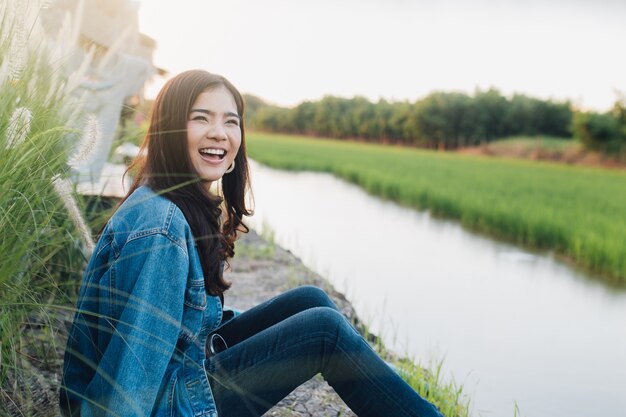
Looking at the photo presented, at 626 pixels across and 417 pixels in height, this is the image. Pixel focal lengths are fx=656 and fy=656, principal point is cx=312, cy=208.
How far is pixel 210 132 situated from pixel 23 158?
1.51ft

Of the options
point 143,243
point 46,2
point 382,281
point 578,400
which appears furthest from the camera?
point 382,281

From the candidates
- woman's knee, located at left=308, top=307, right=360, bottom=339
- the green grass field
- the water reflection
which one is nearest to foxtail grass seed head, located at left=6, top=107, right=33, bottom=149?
woman's knee, located at left=308, top=307, right=360, bottom=339

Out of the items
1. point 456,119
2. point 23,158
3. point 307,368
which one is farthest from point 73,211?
point 456,119

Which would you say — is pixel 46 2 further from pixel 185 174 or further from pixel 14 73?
pixel 185 174

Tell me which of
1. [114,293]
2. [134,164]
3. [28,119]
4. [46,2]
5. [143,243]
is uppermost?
[46,2]

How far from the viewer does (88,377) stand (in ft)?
4.90

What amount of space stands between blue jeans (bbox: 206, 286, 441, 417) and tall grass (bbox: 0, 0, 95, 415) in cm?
45

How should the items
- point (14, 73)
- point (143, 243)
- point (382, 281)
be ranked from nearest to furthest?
point (143, 243) → point (14, 73) → point (382, 281)

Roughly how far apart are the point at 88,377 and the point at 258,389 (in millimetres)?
395

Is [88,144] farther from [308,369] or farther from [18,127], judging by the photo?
[308,369]

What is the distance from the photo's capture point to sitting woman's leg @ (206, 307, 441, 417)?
1.58m

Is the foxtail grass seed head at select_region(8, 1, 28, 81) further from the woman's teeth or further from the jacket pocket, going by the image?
the jacket pocket

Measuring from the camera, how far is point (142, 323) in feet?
4.17

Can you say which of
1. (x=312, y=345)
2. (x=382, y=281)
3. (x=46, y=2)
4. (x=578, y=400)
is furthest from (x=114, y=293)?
(x=382, y=281)
